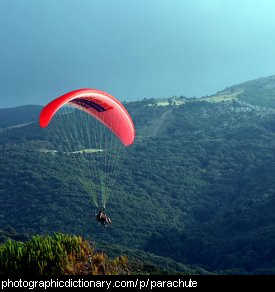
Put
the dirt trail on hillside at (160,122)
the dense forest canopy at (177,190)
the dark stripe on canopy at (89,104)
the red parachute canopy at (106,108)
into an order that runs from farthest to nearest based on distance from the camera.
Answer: the dirt trail on hillside at (160,122)
the dense forest canopy at (177,190)
the dark stripe on canopy at (89,104)
the red parachute canopy at (106,108)

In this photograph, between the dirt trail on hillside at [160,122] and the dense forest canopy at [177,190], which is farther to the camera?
the dirt trail on hillside at [160,122]

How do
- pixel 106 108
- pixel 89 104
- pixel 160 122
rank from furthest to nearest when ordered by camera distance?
1. pixel 160 122
2. pixel 89 104
3. pixel 106 108

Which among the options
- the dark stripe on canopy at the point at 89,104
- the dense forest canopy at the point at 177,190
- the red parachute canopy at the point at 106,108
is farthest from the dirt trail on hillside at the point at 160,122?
the dark stripe on canopy at the point at 89,104

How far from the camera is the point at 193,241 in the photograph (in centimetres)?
5925

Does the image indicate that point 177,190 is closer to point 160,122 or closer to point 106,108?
point 160,122

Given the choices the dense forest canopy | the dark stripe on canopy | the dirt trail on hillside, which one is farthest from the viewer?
the dirt trail on hillside

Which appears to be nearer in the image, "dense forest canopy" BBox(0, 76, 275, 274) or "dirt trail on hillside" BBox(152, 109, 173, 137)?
"dense forest canopy" BBox(0, 76, 275, 274)

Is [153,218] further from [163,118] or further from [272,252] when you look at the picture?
[163,118]

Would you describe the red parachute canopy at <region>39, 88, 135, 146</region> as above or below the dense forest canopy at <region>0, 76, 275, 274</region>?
above

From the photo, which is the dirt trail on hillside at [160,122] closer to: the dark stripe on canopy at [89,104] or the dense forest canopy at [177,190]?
the dense forest canopy at [177,190]

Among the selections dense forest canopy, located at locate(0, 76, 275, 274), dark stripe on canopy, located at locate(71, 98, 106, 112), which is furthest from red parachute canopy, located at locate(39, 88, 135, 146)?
dense forest canopy, located at locate(0, 76, 275, 274)

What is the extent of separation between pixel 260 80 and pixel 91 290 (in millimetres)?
141891

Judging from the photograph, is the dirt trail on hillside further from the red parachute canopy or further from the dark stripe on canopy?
the dark stripe on canopy

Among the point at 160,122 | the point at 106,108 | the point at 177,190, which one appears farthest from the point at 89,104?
the point at 160,122
